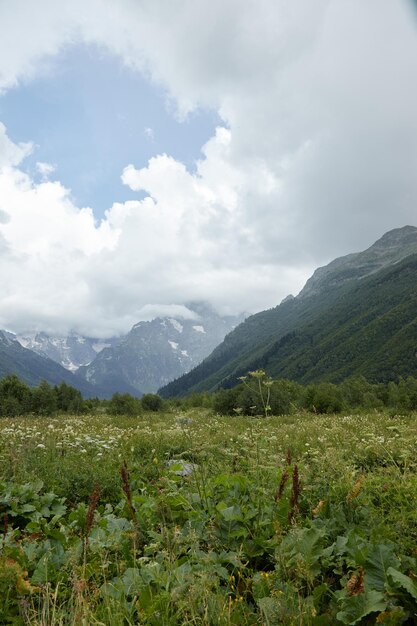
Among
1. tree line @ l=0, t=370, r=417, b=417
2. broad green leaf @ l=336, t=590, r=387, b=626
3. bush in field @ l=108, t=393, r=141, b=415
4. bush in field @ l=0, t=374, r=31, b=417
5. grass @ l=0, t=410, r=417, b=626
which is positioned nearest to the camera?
broad green leaf @ l=336, t=590, r=387, b=626

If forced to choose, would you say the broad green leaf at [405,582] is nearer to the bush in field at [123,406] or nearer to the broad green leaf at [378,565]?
the broad green leaf at [378,565]

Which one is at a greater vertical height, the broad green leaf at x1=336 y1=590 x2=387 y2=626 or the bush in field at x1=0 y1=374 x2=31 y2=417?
the bush in field at x1=0 y1=374 x2=31 y2=417

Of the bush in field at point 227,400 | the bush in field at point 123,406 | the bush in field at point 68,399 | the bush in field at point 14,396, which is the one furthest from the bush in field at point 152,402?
the bush in field at point 227,400

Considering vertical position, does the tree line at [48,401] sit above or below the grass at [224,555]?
above

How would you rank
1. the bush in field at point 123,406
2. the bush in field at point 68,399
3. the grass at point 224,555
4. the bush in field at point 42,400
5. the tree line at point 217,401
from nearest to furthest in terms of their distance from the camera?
the grass at point 224,555 < the tree line at point 217,401 < the bush in field at point 123,406 < the bush in field at point 42,400 < the bush in field at point 68,399

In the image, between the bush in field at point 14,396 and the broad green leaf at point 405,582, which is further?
the bush in field at point 14,396

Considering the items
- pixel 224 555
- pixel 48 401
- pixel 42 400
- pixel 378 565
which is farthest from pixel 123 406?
pixel 378 565

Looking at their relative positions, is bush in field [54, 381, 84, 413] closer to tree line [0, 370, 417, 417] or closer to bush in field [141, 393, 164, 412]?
tree line [0, 370, 417, 417]

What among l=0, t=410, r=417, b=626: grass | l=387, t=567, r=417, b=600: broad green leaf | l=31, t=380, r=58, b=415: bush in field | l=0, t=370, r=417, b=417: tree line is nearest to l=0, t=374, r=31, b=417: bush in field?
l=0, t=370, r=417, b=417: tree line

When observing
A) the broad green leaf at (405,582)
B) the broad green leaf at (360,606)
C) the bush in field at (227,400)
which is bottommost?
the bush in field at (227,400)

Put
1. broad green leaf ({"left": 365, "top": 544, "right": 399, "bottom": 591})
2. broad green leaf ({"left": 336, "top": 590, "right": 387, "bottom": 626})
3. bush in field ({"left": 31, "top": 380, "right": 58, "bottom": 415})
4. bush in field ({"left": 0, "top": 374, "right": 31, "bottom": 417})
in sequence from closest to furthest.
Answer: broad green leaf ({"left": 336, "top": 590, "right": 387, "bottom": 626}), broad green leaf ({"left": 365, "top": 544, "right": 399, "bottom": 591}), bush in field ({"left": 0, "top": 374, "right": 31, "bottom": 417}), bush in field ({"left": 31, "top": 380, "right": 58, "bottom": 415})

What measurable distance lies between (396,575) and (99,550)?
288cm

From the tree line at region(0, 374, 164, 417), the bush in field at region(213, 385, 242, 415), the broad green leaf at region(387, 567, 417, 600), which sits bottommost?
the bush in field at region(213, 385, 242, 415)

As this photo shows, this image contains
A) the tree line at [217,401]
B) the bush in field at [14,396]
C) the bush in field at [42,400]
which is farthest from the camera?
the bush in field at [42,400]
